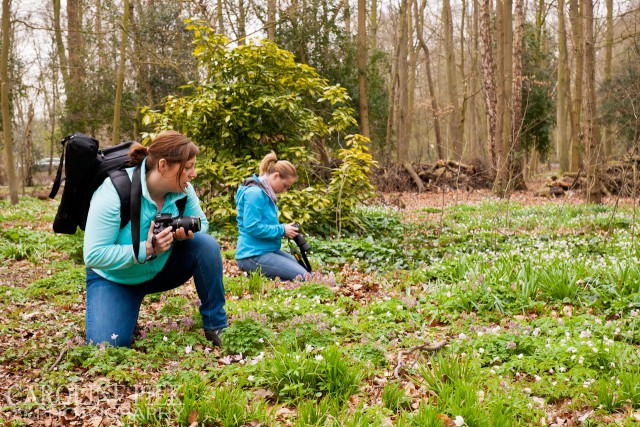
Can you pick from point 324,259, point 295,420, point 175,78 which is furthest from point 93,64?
point 295,420

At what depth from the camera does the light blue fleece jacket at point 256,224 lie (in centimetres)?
584

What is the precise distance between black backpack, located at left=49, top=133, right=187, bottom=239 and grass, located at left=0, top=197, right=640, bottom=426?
0.88 m

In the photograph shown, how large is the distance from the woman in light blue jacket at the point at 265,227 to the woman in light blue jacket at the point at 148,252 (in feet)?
5.62

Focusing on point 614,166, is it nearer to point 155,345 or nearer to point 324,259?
point 324,259

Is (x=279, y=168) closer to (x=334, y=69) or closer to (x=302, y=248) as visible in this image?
(x=302, y=248)

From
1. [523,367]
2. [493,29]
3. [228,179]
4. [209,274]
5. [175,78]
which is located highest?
[493,29]

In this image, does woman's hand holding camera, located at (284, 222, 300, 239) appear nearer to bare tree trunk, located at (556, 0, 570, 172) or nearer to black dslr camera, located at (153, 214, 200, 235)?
black dslr camera, located at (153, 214, 200, 235)

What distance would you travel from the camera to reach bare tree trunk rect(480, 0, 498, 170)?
17.6 metres

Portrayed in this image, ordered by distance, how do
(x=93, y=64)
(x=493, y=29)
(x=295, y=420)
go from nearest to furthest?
(x=295, y=420) → (x=93, y=64) → (x=493, y=29)

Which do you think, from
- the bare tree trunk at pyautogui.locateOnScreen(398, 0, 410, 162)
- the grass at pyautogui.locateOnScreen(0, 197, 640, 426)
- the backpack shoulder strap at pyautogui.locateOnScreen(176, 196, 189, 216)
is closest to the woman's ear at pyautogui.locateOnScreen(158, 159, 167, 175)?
the backpack shoulder strap at pyautogui.locateOnScreen(176, 196, 189, 216)

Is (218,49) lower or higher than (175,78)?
lower

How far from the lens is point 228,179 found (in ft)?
29.4

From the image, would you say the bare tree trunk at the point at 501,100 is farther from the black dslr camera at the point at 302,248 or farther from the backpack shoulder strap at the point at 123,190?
the backpack shoulder strap at the point at 123,190

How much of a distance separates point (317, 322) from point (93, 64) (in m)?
19.0
